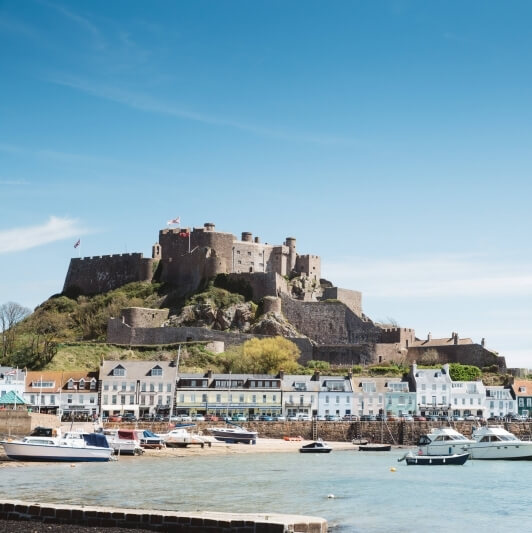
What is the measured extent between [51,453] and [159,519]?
24.6 metres

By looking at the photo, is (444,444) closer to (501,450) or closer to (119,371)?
(501,450)

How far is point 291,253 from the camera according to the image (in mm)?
98438

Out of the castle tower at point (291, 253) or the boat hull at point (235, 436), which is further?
the castle tower at point (291, 253)

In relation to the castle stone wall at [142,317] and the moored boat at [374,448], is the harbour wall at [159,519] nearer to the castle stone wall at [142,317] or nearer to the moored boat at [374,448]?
the moored boat at [374,448]

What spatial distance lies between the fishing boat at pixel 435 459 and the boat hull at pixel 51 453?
611 inches

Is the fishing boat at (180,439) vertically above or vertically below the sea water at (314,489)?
above

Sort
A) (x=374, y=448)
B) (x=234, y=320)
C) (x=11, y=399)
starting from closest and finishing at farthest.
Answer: (x=374, y=448) → (x=11, y=399) → (x=234, y=320)

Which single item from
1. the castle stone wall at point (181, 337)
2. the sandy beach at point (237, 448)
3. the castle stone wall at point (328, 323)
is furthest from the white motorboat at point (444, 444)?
the castle stone wall at point (328, 323)

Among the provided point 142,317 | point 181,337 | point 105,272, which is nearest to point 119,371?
point 181,337

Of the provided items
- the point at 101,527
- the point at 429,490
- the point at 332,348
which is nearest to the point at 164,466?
the point at 429,490

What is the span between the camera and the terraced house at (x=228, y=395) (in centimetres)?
6988

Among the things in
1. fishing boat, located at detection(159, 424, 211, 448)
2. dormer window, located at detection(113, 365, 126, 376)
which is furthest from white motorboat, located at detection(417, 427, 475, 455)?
dormer window, located at detection(113, 365, 126, 376)

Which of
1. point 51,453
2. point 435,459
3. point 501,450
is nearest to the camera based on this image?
point 51,453

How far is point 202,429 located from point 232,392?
40.9 ft
